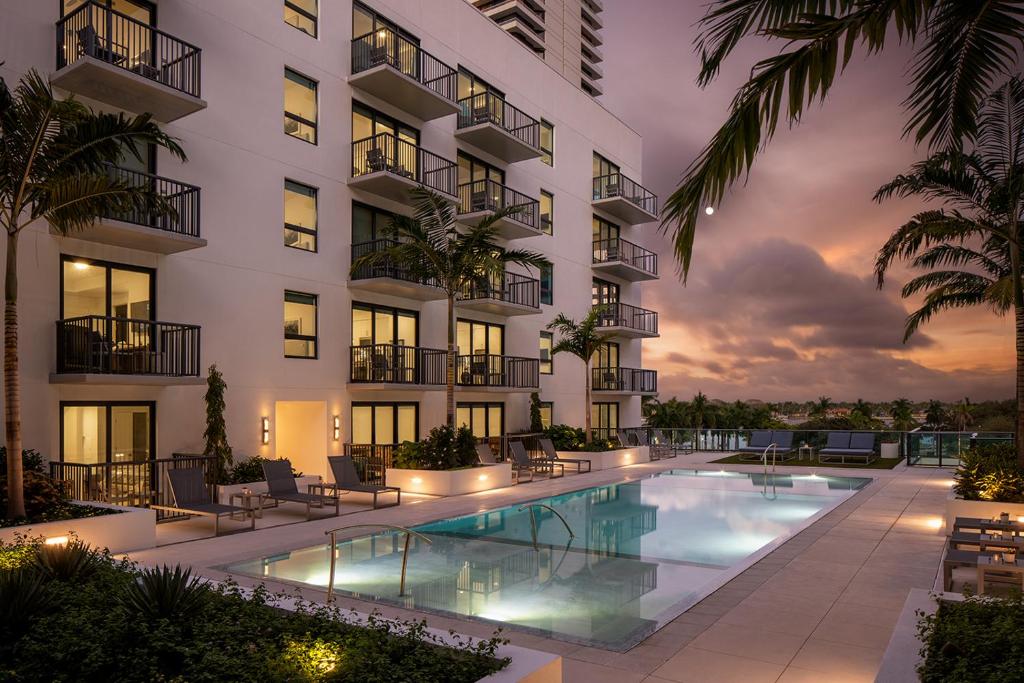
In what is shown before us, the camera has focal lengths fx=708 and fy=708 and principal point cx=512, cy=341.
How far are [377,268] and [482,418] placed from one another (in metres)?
7.63

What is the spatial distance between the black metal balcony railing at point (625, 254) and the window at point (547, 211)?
365 cm

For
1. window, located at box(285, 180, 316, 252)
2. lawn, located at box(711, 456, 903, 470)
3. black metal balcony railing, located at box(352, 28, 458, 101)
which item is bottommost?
lawn, located at box(711, 456, 903, 470)

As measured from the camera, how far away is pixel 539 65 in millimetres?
27516

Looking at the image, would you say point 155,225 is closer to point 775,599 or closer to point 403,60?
point 403,60

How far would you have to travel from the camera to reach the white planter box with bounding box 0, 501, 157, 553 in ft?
30.2

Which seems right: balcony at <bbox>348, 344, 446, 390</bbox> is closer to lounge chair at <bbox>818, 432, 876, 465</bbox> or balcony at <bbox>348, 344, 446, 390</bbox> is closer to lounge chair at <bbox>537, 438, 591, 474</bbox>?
lounge chair at <bbox>537, 438, 591, 474</bbox>

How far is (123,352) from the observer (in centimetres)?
1292

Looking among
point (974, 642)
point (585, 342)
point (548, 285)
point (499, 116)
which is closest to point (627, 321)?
point (548, 285)

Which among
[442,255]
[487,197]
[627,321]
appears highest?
[487,197]

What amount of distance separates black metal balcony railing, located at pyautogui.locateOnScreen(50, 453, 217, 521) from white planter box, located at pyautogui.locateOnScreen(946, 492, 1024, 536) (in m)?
12.8

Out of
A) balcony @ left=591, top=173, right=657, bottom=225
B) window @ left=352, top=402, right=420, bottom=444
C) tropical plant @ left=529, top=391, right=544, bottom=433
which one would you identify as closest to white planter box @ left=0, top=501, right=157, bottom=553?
window @ left=352, top=402, right=420, bottom=444

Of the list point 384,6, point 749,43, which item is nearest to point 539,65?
point 384,6

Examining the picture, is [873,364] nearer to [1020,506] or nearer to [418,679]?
[1020,506]

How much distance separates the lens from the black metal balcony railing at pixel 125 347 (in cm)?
1252
